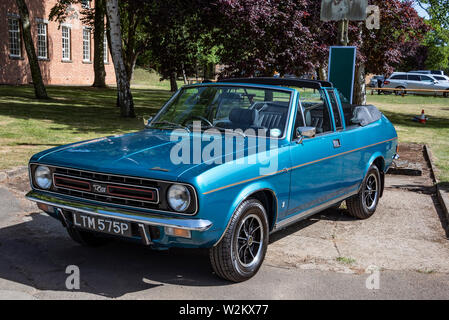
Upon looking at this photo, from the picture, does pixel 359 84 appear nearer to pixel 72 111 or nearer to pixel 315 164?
pixel 72 111

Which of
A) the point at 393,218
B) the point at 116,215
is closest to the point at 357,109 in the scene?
the point at 393,218

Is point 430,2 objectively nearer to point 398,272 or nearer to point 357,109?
point 357,109

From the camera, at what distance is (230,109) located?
551 cm

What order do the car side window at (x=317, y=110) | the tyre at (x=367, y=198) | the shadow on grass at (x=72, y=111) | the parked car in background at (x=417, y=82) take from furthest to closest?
1. the parked car in background at (x=417, y=82)
2. the shadow on grass at (x=72, y=111)
3. the tyre at (x=367, y=198)
4. the car side window at (x=317, y=110)

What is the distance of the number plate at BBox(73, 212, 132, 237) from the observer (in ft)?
13.9

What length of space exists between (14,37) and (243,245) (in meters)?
29.8

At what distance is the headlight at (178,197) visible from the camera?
4.07 m

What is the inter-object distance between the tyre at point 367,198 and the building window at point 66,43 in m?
31.5

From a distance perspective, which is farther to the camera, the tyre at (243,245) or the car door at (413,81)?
the car door at (413,81)

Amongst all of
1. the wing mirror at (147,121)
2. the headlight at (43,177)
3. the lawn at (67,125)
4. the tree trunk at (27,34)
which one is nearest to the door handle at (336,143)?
the wing mirror at (147,121)

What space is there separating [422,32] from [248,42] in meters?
7.13

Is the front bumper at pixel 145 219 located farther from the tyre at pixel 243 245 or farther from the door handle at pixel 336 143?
the door handle at pixel 336 143

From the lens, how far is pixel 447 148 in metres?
13.9
